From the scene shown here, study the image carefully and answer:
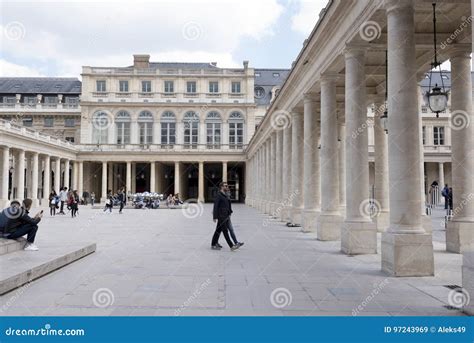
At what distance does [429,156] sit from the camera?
45.6 m

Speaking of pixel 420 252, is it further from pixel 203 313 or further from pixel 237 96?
pixel 237 96

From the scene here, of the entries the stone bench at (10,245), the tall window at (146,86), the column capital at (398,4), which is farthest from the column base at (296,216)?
the tall window at (146,86)

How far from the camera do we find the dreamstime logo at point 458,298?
5.70m

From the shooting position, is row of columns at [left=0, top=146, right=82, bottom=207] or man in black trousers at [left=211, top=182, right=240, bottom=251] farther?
row of columns at [left=0, top=146, right=82, bottom=207]

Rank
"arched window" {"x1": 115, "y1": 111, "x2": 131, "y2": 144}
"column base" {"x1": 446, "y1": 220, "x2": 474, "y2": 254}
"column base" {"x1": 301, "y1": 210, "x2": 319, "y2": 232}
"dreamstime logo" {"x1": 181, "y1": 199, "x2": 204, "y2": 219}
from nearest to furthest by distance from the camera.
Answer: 1. "column base" {"x1": 446, "y1": 220, "x2": 474, "y2": 254}
2. "column base" {"x1": 301, "y1": 210, "x2": 319, "y2": 232}
3. "dreamstime logo" {"x1": 181, "y1": 199, "x2": 204, "y2": 219}
4. "arched window" {"x1": 115, "y1": 111, "x2": 131, "y2": 144}

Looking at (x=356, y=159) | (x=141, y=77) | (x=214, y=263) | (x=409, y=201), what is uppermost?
(x=141, y=77)

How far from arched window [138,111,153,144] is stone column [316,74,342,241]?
42.7 m

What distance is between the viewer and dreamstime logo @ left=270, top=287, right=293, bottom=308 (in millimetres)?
6082

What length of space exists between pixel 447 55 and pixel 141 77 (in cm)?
4783

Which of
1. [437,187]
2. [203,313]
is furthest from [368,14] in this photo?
[437,187]

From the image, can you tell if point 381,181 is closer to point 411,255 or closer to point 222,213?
point 222,213

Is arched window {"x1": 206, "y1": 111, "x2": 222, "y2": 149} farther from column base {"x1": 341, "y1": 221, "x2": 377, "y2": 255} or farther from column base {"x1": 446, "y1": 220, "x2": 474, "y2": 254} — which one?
column base {"x1": 446, "y1": 220, "x2": 474, "y2": 254}

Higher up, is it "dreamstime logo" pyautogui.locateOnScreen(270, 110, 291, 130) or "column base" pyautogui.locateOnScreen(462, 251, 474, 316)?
"dreamstime logo" pyautogui.locateOnScreen(270, 110, 291, 130)

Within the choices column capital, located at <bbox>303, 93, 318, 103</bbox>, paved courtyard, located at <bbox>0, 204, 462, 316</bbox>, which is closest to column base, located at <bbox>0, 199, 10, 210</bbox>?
paved courtyard, located at <bbox>0, 204, 462, 316</bbox>
